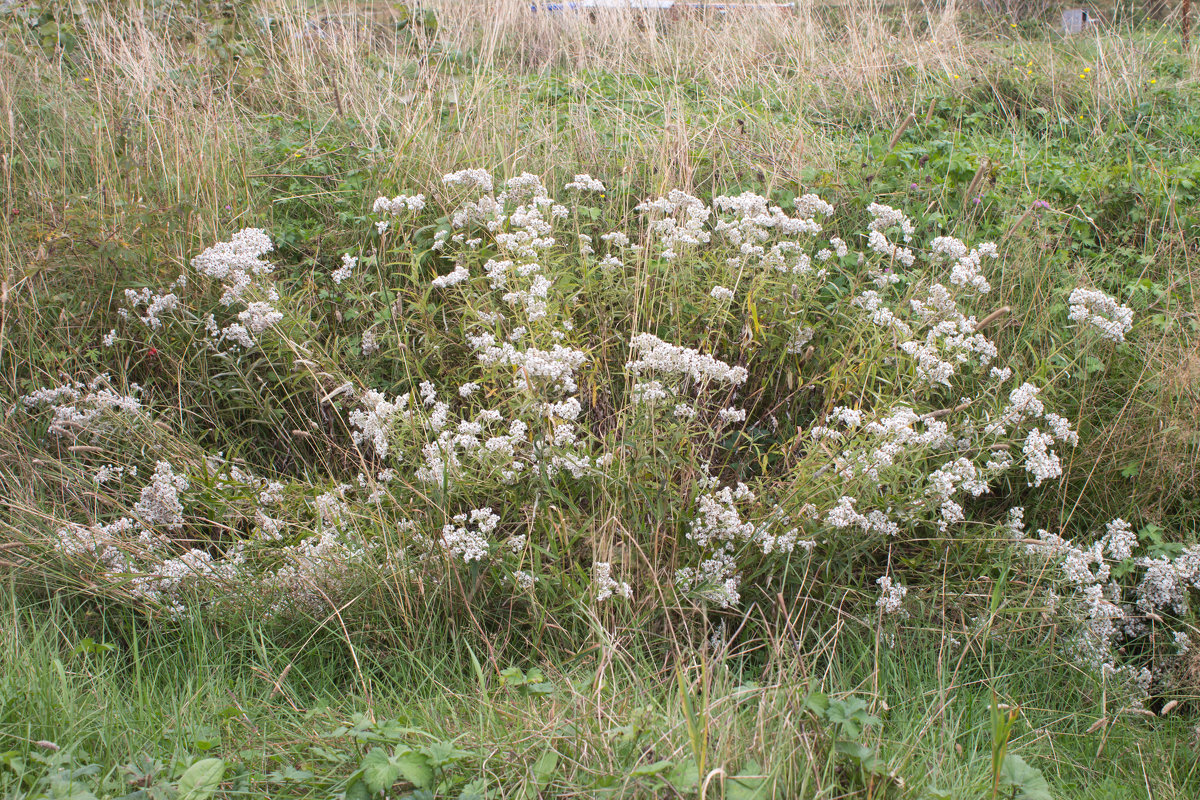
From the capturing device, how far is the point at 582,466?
2496mm

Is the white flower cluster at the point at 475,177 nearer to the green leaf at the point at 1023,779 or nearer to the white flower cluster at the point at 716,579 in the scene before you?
the white flower cluster at the point at 716,579

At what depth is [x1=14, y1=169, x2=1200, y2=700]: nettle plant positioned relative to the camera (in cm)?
253

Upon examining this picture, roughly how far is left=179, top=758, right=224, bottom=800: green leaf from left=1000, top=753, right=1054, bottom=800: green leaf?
1.69 metres

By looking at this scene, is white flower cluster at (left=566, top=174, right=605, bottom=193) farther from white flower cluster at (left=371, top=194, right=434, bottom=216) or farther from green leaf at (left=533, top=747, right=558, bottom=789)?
green leaf at (left=533, top=747, right=558, bottom=789)

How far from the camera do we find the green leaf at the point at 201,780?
167 cm

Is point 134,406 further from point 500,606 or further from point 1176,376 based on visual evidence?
point 1176,376

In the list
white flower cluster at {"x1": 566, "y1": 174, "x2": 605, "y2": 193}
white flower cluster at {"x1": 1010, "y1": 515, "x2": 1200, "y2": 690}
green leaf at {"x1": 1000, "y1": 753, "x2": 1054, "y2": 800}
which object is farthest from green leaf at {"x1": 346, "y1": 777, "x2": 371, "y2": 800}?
white flower cluster at {"x1": 566, "y1": 174, "x2": 605, "y2": 193}

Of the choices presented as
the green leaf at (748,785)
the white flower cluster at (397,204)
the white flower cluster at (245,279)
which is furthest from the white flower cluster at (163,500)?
the green leaf at (748,785)

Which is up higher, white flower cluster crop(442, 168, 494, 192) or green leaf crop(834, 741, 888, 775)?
white flower cluster crop(442, 168, 494, 192)

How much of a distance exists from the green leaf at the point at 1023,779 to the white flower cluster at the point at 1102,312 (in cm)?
186

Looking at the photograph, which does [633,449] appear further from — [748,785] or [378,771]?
[378,771]

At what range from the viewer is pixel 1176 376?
3.04m

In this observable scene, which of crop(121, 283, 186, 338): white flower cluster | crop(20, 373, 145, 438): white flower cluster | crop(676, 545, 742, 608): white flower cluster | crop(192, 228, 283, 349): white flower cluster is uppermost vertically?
crop(192, 228, 283, 349): white flower cluster

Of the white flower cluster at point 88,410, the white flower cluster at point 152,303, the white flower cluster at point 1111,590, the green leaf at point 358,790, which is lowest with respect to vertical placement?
the white flower cluster at point 1111,590
